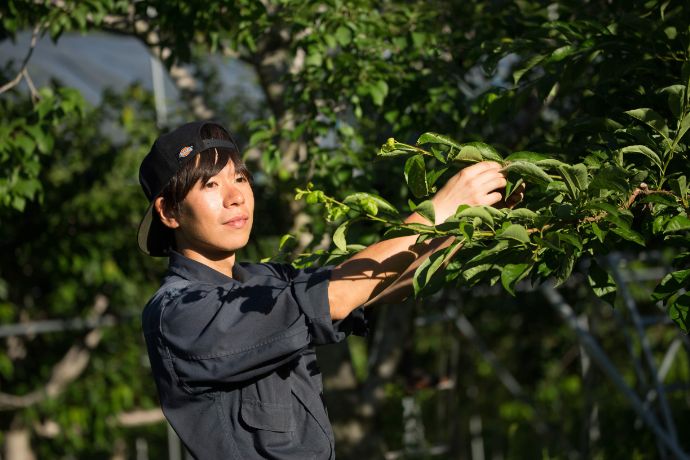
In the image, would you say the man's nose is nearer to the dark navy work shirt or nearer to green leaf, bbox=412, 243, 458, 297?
the dark navy work shirt

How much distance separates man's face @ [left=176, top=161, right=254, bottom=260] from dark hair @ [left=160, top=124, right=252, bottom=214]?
0.04 feet

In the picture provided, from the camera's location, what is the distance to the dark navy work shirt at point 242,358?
1.88 m

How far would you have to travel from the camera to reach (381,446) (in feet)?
16.6

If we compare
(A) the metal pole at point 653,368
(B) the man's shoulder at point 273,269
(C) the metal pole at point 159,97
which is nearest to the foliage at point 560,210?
(B) the man's shoulder at point 273,269

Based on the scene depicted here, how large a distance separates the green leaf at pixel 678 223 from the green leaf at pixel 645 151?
0.40ft

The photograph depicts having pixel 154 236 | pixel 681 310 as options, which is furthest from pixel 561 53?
pixel 154 236

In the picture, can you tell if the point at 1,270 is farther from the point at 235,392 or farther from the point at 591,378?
the point at 235,392

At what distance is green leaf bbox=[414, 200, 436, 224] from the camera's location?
5.35 feet

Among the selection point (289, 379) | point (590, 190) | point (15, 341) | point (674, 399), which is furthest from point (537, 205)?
point (674, 399)

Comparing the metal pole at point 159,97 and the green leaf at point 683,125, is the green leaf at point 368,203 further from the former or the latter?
the metal pole at point 159,97

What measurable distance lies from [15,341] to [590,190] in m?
6.48

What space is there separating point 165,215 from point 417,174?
78cm

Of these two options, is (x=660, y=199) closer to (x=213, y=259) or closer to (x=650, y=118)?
(x=650, y=118)

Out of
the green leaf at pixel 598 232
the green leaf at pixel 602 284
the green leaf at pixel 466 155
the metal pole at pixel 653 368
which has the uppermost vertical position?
the green leaf at pixel 466 155
